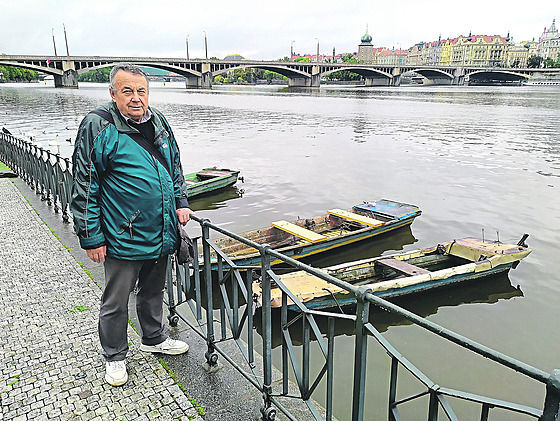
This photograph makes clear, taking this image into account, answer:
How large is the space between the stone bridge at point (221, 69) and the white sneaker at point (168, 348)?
78.6m

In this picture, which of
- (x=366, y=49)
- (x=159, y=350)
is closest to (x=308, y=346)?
(x=159, y=350)

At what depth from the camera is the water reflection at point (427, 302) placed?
22.6 ft

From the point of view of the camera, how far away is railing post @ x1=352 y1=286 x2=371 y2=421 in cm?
216

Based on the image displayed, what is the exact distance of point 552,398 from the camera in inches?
60.3

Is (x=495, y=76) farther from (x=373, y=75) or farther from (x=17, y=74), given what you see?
(x=17, y=74)

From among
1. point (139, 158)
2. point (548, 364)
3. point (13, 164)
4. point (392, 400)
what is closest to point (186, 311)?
point (139, 158)

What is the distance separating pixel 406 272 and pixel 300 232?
8.49 feet

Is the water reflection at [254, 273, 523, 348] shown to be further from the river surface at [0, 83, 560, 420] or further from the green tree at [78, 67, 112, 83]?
the green tree at [78, 67, 112, 83]

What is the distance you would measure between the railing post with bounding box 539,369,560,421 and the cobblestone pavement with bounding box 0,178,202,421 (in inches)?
87.2

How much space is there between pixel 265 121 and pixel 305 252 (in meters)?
29.4

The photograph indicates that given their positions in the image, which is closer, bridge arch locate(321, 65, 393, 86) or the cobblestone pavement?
the cobblestone pavement

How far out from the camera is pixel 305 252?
9070 millimetres

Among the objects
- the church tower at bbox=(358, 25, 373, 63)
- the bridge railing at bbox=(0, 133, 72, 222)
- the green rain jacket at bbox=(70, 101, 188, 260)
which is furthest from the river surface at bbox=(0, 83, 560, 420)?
the church tower at bbox=(358, 25, 373, 63)

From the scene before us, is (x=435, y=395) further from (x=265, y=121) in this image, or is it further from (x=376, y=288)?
(x=265, y=121)
